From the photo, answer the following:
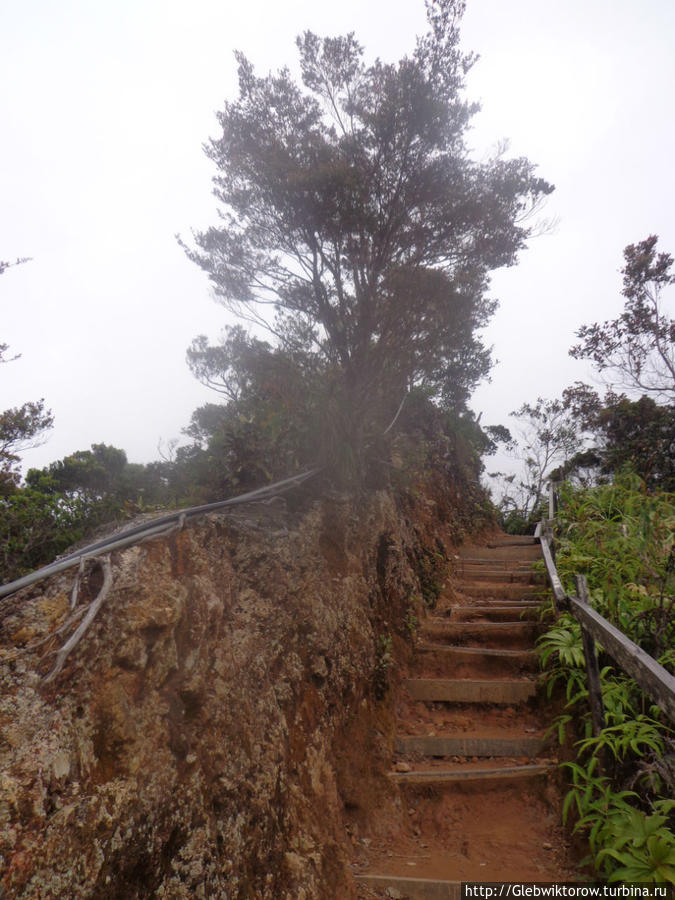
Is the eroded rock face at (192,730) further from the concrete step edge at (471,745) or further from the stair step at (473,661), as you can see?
the stair step at (473,661)

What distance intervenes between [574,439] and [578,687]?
1554cm

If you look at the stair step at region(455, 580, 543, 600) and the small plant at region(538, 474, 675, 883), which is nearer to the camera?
the small plant at region(538, 474, 675, 883)

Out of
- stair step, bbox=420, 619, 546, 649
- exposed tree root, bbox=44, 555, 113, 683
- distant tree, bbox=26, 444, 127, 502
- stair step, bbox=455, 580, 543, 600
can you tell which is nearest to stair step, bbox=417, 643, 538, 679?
stair step, bbox=420, 619, 546, 649

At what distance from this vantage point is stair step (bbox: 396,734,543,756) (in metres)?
4.02

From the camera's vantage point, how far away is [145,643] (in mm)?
2424

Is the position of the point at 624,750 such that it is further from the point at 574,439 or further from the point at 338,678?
the point at 574,439

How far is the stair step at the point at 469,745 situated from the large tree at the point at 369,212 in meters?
3.09

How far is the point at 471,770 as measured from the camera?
3.84m

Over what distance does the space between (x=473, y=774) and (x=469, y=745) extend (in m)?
0.35

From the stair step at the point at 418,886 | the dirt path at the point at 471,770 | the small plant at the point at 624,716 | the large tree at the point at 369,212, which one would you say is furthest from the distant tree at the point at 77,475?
the small plant at the point at 624,716

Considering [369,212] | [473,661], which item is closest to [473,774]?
[473,661]

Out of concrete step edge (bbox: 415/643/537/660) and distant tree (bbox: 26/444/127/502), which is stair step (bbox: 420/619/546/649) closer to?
concrete step edge (bbox: 415/643/537/660)

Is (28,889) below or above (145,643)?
below

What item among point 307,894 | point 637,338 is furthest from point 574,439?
point 307,894
